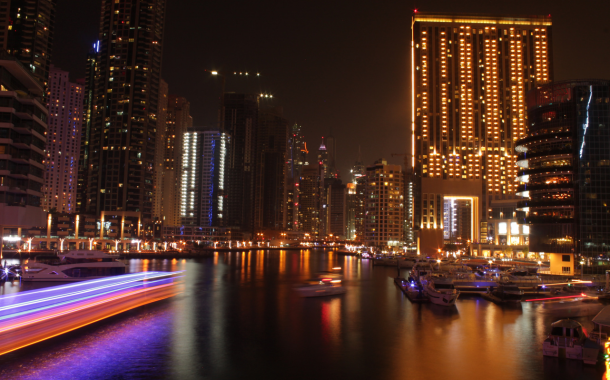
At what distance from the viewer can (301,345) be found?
960 inches

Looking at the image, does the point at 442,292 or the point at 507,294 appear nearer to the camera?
the point at 442,292

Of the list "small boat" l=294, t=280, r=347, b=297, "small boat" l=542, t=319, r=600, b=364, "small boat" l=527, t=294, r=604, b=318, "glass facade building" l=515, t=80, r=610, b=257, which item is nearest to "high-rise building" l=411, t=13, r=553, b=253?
"glass facade building" l=515, t=80, r=610, b=257

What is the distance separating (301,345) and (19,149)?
37570 millimetres

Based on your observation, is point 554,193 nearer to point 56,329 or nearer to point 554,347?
point 554,347

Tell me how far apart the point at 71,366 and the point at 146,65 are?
394 feet

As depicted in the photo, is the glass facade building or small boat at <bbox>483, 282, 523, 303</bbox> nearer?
small boat at <bbox>483, 282, 523, 303</bbox>

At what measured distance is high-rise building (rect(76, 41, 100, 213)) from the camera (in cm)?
14400

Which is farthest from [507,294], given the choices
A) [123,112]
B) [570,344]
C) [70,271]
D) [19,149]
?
[123,112]

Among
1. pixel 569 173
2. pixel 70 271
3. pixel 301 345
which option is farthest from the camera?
pixel 569 173

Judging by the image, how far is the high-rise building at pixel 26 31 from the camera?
105438mm

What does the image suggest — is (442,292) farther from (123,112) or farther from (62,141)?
(62,141)

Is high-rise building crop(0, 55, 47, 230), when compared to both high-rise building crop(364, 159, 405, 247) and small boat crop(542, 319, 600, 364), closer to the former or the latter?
small boat crop(542, 319, 600, 364)

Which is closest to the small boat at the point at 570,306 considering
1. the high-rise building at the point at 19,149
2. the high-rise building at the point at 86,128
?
the high-rise building at the point at 19,149

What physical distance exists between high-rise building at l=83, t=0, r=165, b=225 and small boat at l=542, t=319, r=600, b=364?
118m
